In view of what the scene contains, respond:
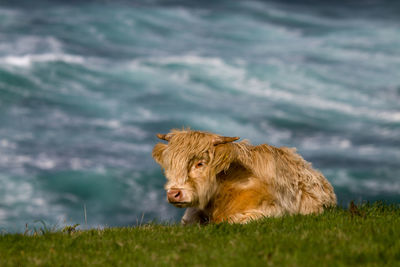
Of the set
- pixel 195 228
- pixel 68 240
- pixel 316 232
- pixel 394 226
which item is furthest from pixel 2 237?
pixel 394 226

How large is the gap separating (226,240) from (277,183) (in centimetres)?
287

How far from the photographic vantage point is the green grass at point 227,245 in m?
6.21

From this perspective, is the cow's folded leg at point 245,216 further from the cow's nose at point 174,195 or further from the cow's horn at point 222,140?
the cow's horn at point 222,140

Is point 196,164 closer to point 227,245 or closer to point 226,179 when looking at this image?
point 226,179

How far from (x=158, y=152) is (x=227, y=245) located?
136 inches

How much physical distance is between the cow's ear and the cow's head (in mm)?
377

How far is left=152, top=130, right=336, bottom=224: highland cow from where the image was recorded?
9.23 metres

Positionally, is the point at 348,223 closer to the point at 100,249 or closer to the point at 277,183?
the point at 277,183

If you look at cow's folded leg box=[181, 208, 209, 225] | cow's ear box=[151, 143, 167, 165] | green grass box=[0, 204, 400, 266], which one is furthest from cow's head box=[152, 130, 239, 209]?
cow's folded leg box=[181, 208, 209, 225]

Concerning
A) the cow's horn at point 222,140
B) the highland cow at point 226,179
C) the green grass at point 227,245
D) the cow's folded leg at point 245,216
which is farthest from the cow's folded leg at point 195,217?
the cow's horn at point 222,140

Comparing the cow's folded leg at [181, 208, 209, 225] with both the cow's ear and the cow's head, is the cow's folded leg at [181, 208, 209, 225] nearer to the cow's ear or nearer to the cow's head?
the cow's head

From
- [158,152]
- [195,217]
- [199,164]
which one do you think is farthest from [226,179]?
[158,152]

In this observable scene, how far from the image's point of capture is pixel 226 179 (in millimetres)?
9898

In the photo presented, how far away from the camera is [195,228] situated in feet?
27.9
